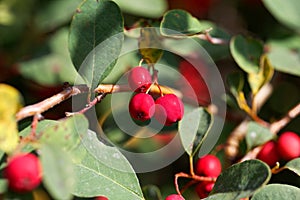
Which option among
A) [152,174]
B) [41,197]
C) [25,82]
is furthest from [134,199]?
[25,82]

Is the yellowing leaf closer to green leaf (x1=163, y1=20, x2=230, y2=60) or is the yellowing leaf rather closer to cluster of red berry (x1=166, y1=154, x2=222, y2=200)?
cluster of red berry (x1=166, y1=154, x2=222, y2=200)

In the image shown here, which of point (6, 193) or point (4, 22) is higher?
point (6, 193)

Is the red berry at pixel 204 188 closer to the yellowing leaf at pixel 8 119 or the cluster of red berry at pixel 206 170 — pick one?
the cluster of red berry at pixel 206 170

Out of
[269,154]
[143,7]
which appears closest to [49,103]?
[269,154]

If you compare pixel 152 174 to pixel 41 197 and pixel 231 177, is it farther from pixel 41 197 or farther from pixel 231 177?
pixel 231 177

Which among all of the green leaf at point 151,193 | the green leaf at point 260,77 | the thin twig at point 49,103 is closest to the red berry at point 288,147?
the green leaf at point 260,77
